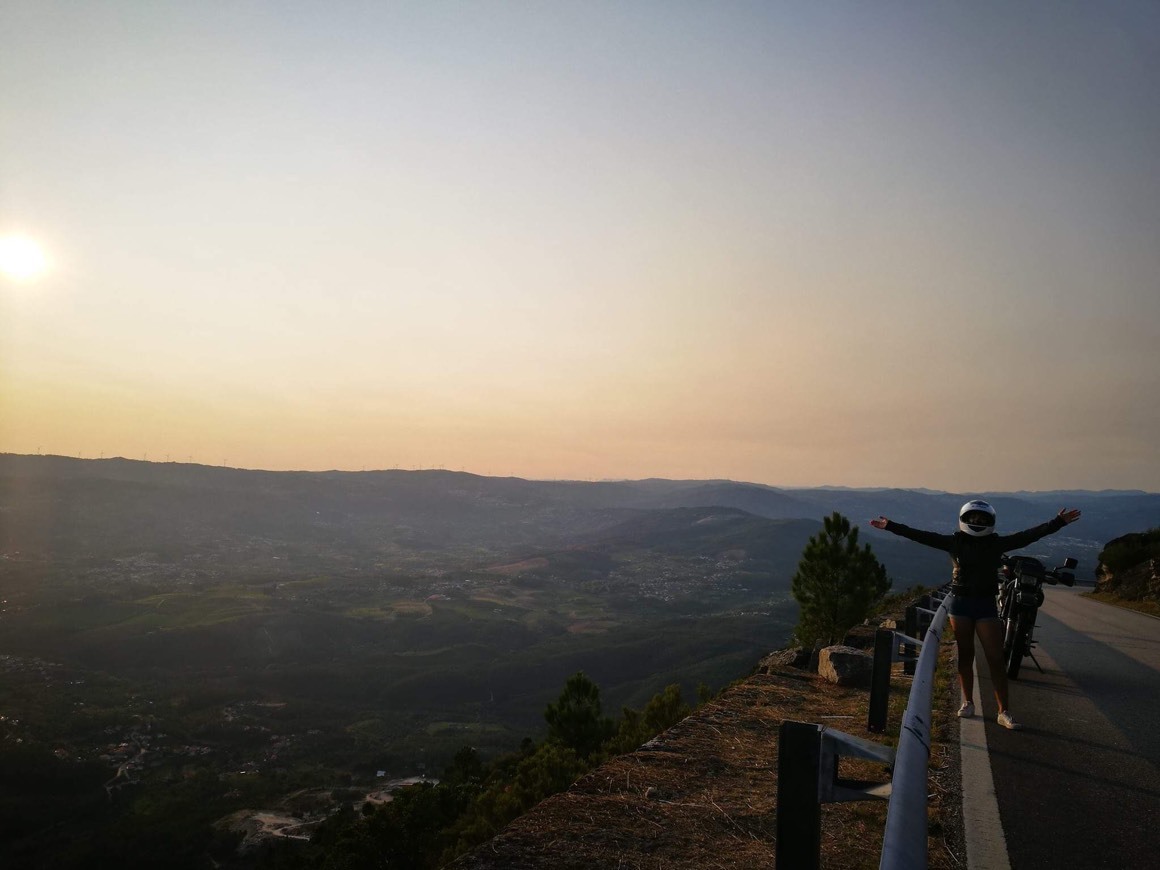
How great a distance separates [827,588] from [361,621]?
191314mm

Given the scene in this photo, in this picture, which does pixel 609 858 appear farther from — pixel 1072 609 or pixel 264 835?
pixel 264 835

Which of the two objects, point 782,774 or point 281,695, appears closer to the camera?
point 782,774

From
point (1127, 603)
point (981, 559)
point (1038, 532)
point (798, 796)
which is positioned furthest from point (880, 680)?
point (1127, 603)

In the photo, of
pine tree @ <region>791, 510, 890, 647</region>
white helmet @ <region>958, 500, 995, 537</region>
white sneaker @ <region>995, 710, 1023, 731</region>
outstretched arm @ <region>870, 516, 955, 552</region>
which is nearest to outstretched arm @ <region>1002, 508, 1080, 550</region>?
white helmet @ <region>958, 500, 995, 537</region>

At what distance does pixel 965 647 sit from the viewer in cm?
689

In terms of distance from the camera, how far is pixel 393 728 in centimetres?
13188

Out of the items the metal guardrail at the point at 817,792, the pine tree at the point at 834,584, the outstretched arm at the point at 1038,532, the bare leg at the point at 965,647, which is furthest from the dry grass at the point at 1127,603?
the metal guardrail at the point at 817,792

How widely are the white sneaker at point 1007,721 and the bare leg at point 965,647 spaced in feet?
1.30

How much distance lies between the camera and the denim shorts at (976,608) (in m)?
6.79

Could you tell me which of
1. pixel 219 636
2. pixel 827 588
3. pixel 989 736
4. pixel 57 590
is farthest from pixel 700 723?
pixel 57 590

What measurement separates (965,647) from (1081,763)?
1.39 meters

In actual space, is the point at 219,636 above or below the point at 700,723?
below

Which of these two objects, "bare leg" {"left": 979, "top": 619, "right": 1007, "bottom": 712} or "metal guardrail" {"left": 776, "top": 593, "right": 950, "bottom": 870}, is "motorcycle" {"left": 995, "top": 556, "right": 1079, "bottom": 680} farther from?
"metal guardrail" {"left": 776, "top": 593, "right": 950, "bottom": 870}

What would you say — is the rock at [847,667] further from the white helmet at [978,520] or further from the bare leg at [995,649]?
the white helmet at [978,520]
